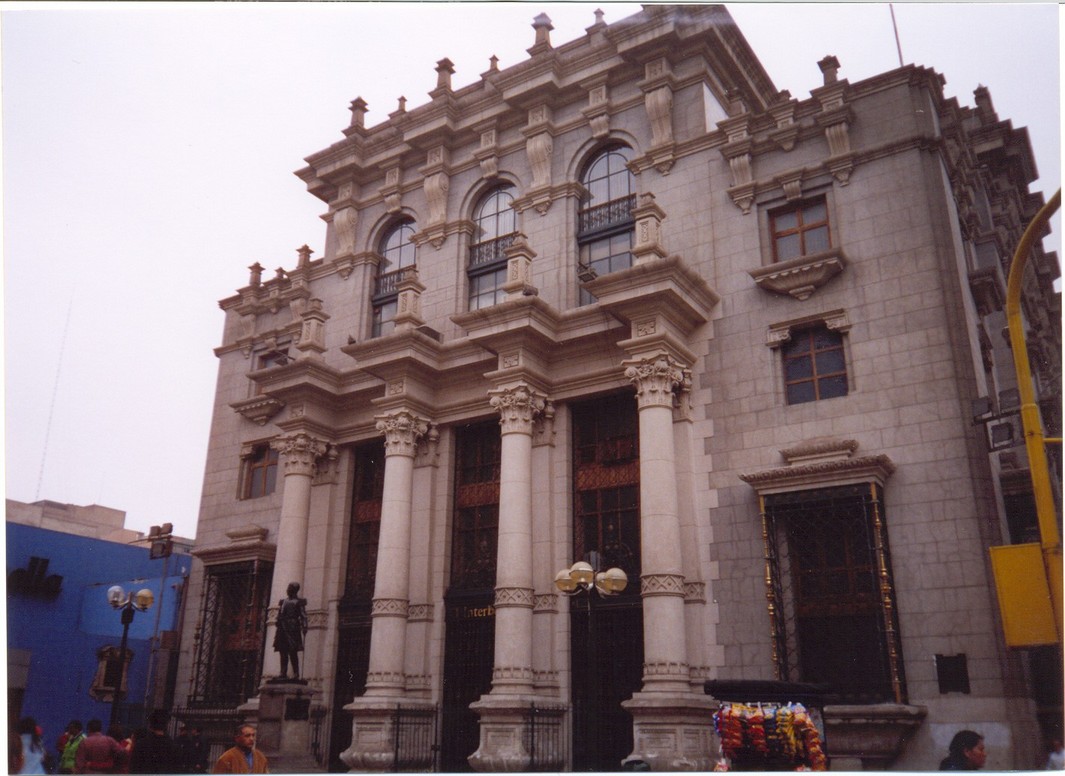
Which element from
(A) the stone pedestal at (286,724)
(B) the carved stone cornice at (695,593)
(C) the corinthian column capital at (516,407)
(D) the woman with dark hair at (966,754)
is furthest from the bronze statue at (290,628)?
(D) the woman with dark hair at (966,754)

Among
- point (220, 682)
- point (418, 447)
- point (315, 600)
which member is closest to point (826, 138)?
point (418, 447)

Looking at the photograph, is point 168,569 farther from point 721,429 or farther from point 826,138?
point 826,138

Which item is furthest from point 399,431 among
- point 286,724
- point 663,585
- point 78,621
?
point 78,621

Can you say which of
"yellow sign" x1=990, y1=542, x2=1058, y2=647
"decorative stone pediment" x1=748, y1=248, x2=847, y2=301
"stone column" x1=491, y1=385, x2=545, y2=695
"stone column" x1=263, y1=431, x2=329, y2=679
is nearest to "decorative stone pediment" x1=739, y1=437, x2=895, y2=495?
"decorative stone pediment" x1=748, y1=248, x2=847, y2=301

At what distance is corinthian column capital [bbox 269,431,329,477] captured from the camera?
24766 millimetres

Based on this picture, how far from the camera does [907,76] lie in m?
19.7

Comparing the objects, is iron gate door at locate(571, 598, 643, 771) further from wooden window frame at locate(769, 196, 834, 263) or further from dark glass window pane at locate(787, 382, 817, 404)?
wooden window frame at locate(769, 196, 834, 263)

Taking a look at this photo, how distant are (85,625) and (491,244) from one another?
17.3 metres

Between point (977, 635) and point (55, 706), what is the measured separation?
2368 cm

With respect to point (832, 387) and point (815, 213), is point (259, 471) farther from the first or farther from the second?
point (815, 213)

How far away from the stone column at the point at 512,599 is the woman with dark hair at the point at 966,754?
818 cm

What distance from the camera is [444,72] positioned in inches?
1093

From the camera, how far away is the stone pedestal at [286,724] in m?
18.9

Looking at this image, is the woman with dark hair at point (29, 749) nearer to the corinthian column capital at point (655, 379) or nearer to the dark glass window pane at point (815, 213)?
the corinthian column capital at point (655, 379)
